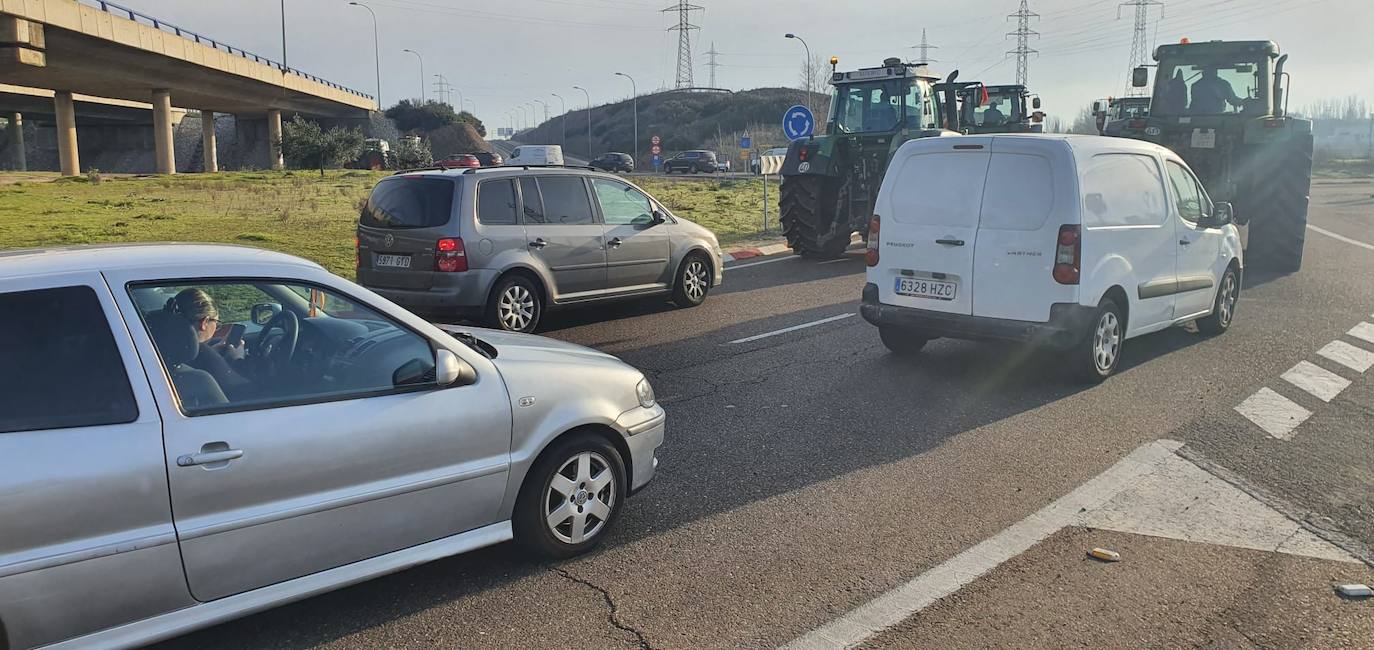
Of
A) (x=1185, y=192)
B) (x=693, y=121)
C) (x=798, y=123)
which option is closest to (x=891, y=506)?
(x=1185, y=192)

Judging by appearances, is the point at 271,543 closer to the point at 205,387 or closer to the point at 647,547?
the point at 205,387

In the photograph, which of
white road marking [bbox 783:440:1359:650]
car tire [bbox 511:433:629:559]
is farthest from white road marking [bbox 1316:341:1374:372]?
car tire [bbox 511:433:629:559]

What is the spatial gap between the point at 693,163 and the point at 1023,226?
58.3 m

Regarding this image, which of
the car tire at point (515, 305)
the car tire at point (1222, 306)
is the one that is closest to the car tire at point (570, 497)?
the car tire at point (515, 305)

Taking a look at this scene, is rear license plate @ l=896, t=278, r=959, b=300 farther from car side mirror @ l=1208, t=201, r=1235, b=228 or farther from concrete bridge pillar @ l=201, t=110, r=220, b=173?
concrete bridge pillar @ l=201, t=110, r=220, b=173

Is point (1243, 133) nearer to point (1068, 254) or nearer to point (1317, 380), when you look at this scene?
point (1317, 380)

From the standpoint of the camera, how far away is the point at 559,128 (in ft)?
543

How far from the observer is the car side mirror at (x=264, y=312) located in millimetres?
4262

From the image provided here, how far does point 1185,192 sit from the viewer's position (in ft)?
29.4

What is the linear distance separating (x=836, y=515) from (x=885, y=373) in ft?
11.1

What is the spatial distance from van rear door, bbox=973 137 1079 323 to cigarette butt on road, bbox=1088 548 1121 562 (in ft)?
10.4

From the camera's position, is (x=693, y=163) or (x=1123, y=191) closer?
(x=1123, y=191)

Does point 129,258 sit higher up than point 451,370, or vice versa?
point 129,258

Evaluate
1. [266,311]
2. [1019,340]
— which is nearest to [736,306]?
[1019,340]
